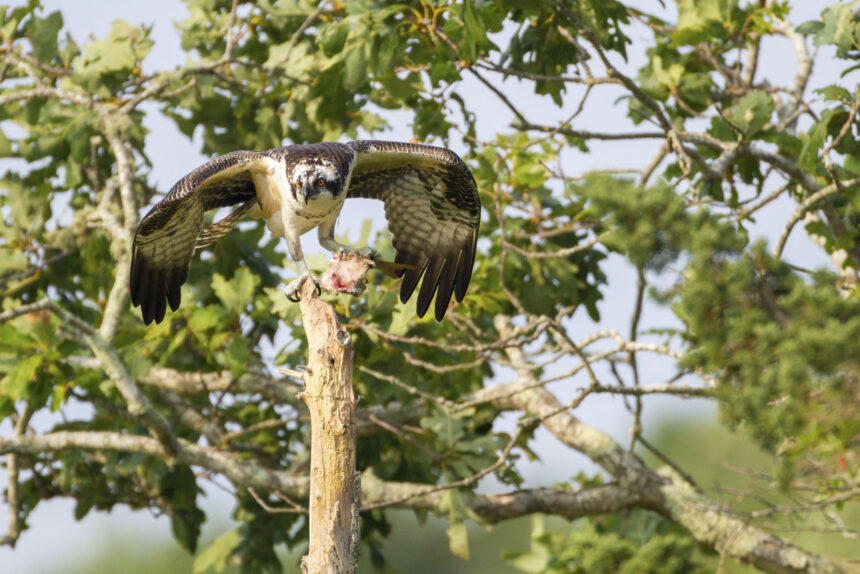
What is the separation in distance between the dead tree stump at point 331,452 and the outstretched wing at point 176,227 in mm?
1287

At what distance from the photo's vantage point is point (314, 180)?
5234 mm

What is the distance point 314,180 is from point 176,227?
1.26m

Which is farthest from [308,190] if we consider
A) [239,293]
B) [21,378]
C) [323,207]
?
[21,378]

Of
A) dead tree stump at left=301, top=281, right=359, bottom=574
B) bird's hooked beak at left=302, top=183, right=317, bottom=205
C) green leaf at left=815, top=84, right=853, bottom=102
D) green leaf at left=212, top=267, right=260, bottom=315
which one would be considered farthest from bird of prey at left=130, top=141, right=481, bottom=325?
green leaf at left=815, top=84, right=853, bottom=102

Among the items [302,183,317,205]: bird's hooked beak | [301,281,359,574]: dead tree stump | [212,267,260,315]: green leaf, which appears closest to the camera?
[301,281,359,574]: dead tree stump

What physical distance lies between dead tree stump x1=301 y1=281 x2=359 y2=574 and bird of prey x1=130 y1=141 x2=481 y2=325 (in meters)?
0.80

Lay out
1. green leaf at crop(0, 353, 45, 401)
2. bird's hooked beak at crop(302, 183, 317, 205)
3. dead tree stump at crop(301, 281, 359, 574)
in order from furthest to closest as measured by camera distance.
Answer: green leaf at crop(0, 353, 45, 401), bird's hooked beak at crop(302, 183, 317, 205), dead tree stump at crop(301, 281, 359, 574)

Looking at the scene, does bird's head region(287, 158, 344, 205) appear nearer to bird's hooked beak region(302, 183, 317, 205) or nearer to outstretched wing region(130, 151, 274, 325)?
bird's hooked beak region(302, 183, 317, 205)

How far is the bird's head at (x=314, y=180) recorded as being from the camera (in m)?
5.23

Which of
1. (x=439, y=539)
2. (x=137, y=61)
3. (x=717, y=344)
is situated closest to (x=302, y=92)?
(x=137, y=61)

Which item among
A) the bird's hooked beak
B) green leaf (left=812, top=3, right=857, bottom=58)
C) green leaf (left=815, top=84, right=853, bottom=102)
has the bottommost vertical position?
the bird's hooked beak

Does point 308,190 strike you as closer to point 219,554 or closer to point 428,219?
point 428,219

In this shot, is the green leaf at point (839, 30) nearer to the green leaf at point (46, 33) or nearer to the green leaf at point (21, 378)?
the green leaf at point (21, 378)

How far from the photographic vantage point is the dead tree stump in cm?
421
